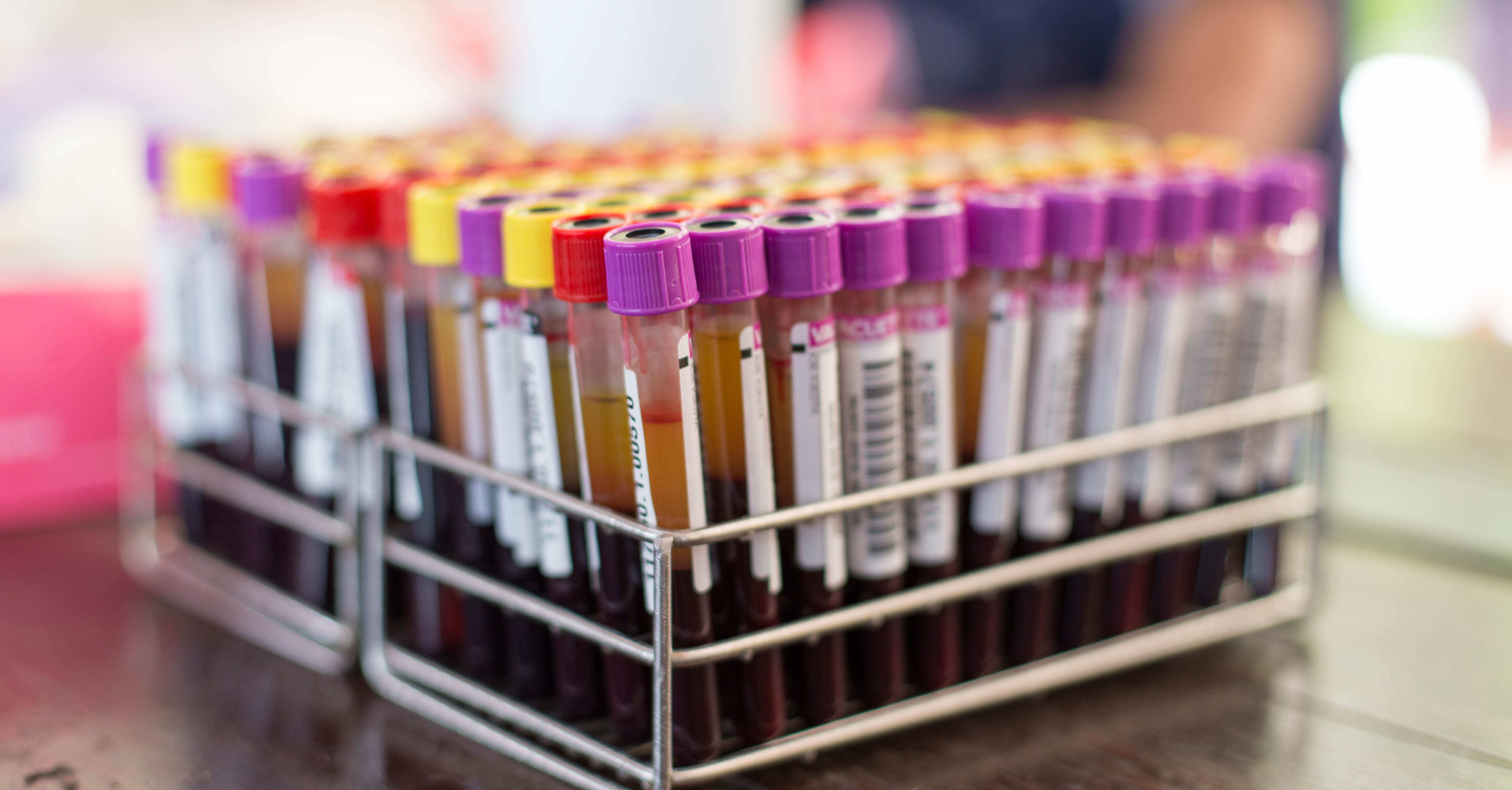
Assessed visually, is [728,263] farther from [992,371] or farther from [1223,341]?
[1223,341]

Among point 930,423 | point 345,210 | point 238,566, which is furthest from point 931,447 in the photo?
point 238,566

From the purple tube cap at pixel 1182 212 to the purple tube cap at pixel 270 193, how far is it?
494 mm

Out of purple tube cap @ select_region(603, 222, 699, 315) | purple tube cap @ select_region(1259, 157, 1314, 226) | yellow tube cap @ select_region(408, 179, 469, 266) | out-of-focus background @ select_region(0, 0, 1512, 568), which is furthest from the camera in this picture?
out-of-focus background @ select_region(0, 0, 1512, 568)

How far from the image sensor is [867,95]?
2.18 meters

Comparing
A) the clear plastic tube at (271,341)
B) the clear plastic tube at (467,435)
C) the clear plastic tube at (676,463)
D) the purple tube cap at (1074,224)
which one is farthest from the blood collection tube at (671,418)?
the clear plastic tube at (271,341)

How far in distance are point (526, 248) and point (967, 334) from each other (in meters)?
0.23

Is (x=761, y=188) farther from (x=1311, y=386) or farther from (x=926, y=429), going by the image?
(x=1311, y=386)

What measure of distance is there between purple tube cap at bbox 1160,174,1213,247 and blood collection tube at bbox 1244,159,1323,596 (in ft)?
0.21

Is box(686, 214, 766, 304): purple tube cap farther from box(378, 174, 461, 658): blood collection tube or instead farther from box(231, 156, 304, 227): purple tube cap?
box(231, 156, 304, 227): purple tube cap

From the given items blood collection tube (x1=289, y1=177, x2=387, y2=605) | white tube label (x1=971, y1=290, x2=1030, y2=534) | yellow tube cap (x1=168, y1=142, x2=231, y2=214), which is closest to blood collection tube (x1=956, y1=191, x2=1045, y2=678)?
white tube label (x1=971, y1=290, x2=1030, y2=534)

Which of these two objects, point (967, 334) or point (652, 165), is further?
point (652, 165)

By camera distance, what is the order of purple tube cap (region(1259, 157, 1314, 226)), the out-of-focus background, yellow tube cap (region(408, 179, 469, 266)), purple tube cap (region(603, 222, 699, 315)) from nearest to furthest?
1. purple tube cap (region(603, 222, 699, 315))
2. yellow tube cap (region(408, 179, 469, 266))
3. purple tube cap (region(1259, 157, 1314, 226))
4. the out-of-focus background

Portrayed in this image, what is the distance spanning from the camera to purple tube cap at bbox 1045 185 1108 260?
0.59m

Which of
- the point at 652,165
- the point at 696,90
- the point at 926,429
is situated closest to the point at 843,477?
the point at 926,429
